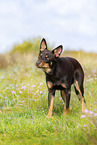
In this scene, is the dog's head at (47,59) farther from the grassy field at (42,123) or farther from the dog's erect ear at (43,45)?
the grassy field at (42,123)

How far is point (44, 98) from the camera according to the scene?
5.61 meters

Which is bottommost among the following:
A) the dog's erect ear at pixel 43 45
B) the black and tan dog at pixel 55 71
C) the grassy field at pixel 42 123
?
the grassy field at pixel 42 123

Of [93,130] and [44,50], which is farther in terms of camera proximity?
[44,50]

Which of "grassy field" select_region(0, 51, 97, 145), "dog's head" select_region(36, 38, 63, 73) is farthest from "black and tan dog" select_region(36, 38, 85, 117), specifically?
"grassy field" select_region(0, 51, 97, 145)

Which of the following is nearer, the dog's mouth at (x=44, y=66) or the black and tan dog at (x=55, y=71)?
the dog's mouth at (x=44, y=66)

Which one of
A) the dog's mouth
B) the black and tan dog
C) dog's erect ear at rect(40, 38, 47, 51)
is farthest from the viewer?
dog's erect ear at rect(40, 38, 47, 51)

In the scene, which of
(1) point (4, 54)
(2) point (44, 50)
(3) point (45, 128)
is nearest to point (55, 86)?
(2) point (44, 50)

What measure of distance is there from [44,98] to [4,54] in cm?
991

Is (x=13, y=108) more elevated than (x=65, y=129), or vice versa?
(x=65, y=129)

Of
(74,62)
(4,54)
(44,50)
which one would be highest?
(44,50)

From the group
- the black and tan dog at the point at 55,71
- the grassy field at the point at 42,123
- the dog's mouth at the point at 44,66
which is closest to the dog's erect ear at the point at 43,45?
the black and tan dog at the point at 55,71

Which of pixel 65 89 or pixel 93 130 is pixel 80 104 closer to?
pixel 65 89

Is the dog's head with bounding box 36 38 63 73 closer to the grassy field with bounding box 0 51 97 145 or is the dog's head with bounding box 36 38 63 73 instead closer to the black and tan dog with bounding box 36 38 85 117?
the black and tan dog with bounding box 36 38 85 117

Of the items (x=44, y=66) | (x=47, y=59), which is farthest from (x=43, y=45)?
(x=44, y=66)
